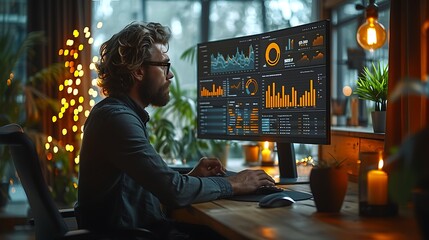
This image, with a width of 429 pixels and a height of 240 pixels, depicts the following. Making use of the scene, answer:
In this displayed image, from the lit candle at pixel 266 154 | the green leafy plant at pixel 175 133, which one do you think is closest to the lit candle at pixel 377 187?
the lit candle at pixel 266 154

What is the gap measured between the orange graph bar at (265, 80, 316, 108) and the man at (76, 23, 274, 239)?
390 millimetres

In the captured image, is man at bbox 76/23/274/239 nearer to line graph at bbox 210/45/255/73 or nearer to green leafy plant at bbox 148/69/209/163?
line graph at bbox 210/45/255/73

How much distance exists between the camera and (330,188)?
1796mm

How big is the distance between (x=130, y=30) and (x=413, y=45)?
1043 mm

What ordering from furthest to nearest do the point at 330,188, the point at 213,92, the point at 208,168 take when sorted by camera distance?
1. the point at 213,92
2. the point at 208,168
3. the point at 330,188

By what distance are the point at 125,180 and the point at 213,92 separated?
3.12 feet

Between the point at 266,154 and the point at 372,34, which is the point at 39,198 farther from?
the point at 372,34

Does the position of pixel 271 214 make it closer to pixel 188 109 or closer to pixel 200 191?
pixel 200 191

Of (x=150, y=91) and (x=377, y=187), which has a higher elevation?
(x=150, y=91)

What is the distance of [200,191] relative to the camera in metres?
2.01

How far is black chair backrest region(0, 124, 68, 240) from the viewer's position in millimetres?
1697

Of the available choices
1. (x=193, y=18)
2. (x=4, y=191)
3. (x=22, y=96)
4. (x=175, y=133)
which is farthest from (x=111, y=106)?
(x=193, y=18)

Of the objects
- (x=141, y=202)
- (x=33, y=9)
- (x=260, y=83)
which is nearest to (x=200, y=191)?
(x=141, y=202)

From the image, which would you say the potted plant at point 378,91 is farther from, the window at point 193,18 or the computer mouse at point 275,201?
the window at point 193,18
